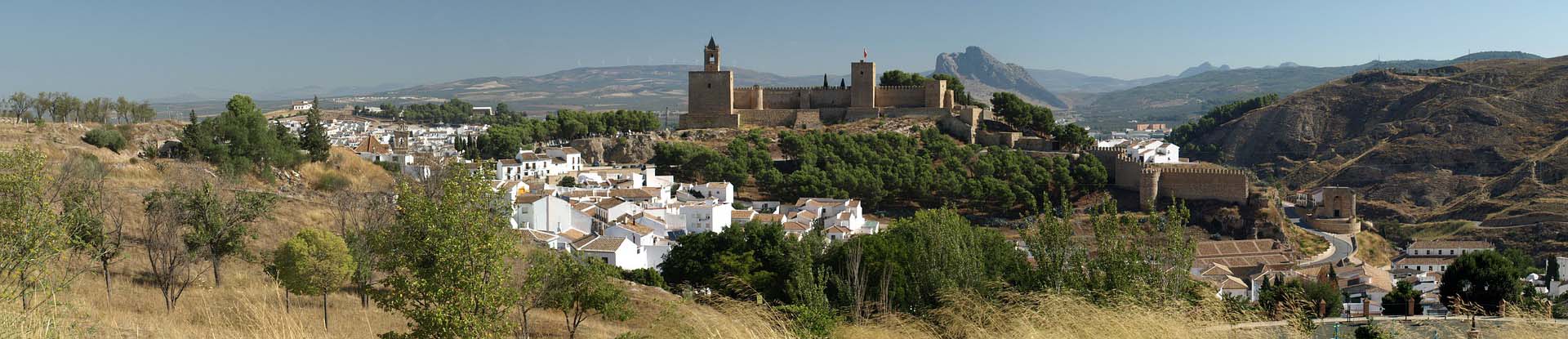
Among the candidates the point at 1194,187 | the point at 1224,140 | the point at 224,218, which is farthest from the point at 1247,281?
the point at 1224,140

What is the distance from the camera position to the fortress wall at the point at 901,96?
3975 cm

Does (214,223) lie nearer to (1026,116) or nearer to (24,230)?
(24,230)

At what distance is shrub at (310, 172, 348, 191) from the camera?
20.4 m

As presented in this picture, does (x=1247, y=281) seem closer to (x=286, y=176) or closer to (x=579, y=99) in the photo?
(x=286, y=176)

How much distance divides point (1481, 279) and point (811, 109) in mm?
24856

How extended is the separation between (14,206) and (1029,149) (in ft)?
108

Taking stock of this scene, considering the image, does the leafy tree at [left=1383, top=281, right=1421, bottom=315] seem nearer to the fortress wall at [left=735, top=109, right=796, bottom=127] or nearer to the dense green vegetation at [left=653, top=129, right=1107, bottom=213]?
the dense green vegetation at [left=653, top=129, right=1107, bottom=213]

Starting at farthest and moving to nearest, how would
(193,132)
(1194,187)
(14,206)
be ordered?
(1194,187) → (193,132) → (14,206)

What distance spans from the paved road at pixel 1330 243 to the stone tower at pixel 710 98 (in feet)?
59.9

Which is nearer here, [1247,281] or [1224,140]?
[1247,281]

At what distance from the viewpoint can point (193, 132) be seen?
2030 centimetres

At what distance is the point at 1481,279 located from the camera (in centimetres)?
1841

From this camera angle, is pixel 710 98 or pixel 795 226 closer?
pixel 795 226

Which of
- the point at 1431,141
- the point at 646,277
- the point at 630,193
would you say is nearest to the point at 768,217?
the point at 630,193
